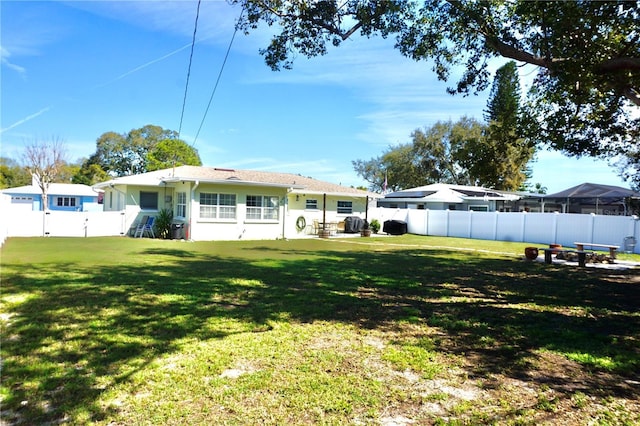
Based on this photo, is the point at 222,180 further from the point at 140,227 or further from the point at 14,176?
the point at 14,176

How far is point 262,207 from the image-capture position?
2072 cm

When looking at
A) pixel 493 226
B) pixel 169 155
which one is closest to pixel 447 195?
pixel 493 226

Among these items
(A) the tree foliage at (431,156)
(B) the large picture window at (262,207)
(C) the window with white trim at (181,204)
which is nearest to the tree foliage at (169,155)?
(A) the tree foliage at (431,156)

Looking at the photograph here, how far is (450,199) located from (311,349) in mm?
26905

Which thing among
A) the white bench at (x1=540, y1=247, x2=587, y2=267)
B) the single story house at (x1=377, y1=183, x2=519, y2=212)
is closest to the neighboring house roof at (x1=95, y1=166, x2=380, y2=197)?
the single story house at (x1=377, y1=183, x2=519, y2=212)

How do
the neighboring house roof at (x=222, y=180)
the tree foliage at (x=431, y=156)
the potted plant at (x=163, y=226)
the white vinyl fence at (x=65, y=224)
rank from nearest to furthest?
1. the white vinyl fence at (x=65, y=224)
2. the neighboring house roof at (x=222, y=180)
3. the potted plant at (x=163, y=226)
4. the tree foliage at (x=431, y=156)

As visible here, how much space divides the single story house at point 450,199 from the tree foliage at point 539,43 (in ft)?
60.8

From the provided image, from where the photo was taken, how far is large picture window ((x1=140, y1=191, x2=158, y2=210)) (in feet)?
68.0

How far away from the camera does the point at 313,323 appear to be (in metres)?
5.66

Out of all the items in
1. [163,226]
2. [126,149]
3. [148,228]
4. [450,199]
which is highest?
[126,149]

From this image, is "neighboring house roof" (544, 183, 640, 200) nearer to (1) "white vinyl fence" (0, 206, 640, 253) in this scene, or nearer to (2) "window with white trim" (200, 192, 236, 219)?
Answer: (1) "white vinyl fence" (0, 206, 640, 253)

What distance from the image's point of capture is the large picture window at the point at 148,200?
2073 centimetres

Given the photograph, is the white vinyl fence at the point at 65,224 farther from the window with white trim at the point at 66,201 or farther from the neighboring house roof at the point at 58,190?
the window with white trim at the point at 66,201

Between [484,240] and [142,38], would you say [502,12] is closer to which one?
[142,38]
